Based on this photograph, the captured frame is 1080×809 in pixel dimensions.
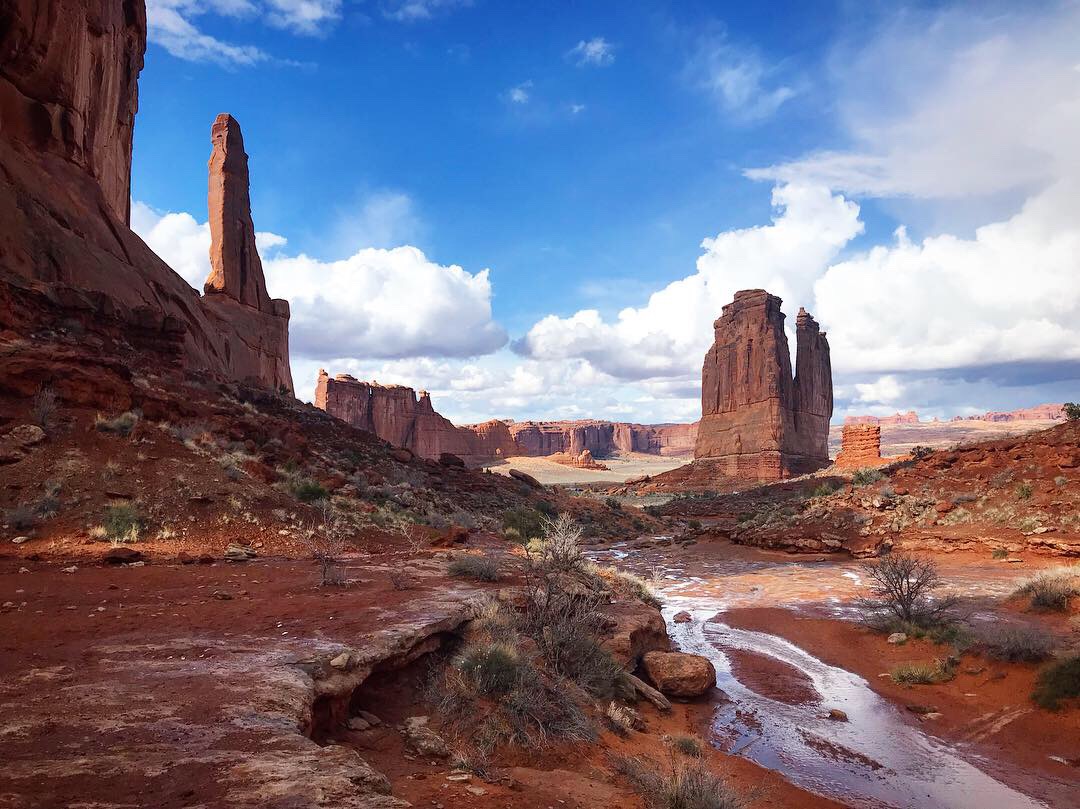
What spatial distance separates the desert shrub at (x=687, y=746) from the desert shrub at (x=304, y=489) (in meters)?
9.89

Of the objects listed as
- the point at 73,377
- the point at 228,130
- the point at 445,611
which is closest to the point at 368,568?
the point at 445,611

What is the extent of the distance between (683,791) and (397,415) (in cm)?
8967

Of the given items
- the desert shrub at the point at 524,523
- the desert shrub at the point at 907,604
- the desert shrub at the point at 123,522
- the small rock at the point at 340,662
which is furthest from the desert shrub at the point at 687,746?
the desert shrub at the point at 524,523

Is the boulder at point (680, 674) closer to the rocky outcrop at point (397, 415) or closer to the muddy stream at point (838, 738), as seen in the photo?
the muddy stream at point (838, 738)

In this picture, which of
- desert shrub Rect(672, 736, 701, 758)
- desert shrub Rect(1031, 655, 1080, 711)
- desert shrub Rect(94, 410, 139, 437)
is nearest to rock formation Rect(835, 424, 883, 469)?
desert shrub Rect(1031, 655, 1080, 711)

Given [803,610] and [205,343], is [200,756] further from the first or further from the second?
[205,343]

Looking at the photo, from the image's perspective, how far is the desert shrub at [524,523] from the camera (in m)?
18.9

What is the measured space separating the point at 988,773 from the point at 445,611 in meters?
5.75

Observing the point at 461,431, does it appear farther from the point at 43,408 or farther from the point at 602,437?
the point at 43,408

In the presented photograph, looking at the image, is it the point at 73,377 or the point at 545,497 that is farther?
the point at 545,497

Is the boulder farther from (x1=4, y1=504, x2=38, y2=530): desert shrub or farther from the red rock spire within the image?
the red rock spire

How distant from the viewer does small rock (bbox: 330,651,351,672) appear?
496 centimetres

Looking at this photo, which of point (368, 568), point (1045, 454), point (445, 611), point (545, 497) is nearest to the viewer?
point (445, 611)

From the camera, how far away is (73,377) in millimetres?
11922
